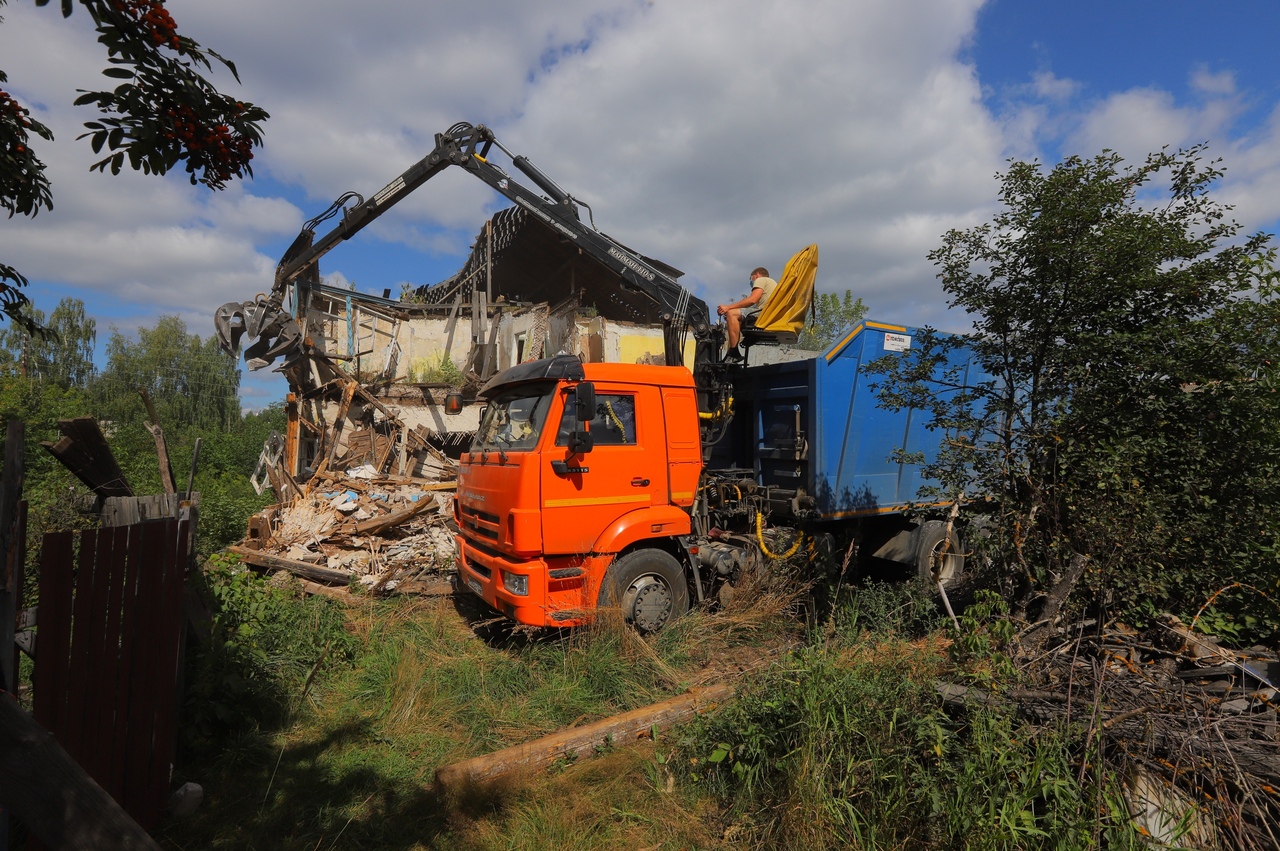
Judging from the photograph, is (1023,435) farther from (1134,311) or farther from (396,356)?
(396,356)

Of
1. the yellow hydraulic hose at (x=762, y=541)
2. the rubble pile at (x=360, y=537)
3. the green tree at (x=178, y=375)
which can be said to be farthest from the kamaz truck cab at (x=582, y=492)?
the green tree at (x=178, y=375)

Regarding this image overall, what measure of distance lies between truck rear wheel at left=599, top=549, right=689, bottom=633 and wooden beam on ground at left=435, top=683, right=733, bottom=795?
112cm

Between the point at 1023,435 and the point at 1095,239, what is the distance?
3.95 ft

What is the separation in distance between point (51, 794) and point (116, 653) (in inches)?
78.3

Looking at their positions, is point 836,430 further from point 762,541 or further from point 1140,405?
point 1140,405

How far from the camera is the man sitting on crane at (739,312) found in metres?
6.73

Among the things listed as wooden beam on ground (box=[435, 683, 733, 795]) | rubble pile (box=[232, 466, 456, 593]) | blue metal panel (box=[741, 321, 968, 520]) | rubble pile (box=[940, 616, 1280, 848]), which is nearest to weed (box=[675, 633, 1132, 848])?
rubble pile (box=[940, 616, 1280, 848])

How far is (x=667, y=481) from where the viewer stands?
19.4 feet

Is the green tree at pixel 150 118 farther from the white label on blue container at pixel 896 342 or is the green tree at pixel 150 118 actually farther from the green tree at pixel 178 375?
the green tree at pixel 178 375

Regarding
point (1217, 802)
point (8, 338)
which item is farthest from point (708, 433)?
point (8, 338)

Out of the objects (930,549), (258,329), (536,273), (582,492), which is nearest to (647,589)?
(582,492)

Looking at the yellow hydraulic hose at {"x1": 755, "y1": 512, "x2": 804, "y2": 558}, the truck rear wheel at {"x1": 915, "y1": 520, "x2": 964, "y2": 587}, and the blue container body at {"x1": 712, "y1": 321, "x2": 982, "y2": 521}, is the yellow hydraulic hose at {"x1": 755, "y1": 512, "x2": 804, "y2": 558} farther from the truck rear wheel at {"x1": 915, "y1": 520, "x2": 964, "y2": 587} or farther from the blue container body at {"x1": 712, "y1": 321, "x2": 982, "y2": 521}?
the truck rear wheel at {"x1": 915, "y1": 520, "x2": 964, "y2": 587}

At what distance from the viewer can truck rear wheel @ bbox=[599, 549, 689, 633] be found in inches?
214

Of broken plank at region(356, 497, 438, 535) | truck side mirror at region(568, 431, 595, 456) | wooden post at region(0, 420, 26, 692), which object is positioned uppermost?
truck side mirror at region(568, 431, 595, 456)
